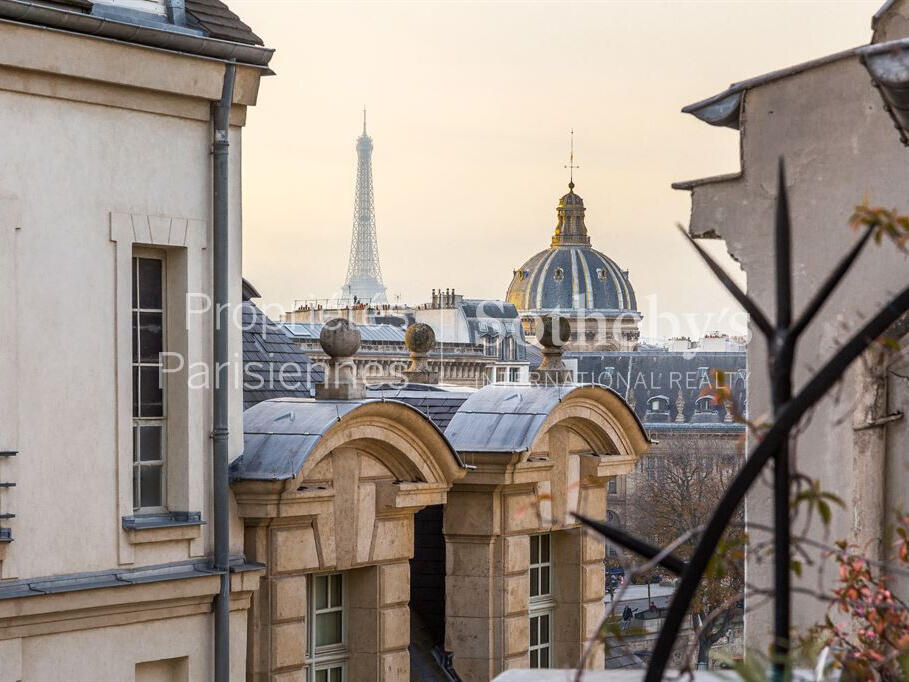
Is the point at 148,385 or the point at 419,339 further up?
the point at 419,339

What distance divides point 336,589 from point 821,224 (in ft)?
18.8

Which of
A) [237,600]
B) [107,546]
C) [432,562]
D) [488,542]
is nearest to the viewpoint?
[107,546]

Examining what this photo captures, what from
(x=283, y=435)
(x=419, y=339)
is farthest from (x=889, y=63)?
(x=419, y=339)

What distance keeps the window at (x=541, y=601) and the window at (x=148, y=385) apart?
469cm

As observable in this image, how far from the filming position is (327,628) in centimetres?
1485

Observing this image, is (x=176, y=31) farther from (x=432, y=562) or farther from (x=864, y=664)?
(x=864, y=664)

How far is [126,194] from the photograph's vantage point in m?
13.1

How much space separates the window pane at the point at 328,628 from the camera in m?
14.8

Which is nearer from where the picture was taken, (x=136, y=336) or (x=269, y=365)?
(x=136, y=336)

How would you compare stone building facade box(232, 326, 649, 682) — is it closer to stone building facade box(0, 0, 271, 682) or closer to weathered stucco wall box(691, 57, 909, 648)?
stone building facade box(0, 0, 271, 682)

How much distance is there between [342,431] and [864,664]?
9.00 meters

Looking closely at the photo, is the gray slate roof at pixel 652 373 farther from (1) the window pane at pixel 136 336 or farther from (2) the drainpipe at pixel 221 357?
(1) the window pane at pixel 136 336

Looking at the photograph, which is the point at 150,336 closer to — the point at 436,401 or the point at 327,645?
the point at 327,645

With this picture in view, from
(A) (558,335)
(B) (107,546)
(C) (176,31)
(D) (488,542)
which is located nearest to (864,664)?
(B) (107,546)
